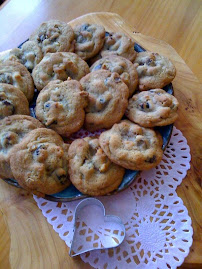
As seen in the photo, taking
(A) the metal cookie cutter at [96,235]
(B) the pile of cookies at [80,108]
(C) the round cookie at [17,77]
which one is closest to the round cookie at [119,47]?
(B) the pile of cookies at [80,108]

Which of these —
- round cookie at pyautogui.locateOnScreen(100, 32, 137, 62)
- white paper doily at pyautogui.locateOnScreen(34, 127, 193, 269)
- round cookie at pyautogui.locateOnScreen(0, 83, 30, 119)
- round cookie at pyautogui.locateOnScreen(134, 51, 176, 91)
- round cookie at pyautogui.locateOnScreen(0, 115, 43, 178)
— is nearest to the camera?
white paper doily at pyautogui.locateOnScreen(34, 127, 193, 269)

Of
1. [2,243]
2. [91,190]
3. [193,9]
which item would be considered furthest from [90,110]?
[193,9]

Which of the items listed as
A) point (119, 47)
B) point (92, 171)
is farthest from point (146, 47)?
point (92, 171)

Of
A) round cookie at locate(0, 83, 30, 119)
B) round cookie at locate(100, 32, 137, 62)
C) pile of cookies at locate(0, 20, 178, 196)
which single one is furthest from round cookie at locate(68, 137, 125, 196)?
round cookie at locate(100, 32, 137, 62)

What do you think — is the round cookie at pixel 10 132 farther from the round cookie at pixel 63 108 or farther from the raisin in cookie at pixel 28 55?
the raisin in cookie at pixel 28 55

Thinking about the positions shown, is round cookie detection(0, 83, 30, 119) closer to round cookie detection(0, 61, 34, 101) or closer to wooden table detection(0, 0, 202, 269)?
round cookie detection(0, 61, 34, 101)

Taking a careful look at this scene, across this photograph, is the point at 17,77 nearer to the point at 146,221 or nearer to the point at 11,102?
the point at 11,102
